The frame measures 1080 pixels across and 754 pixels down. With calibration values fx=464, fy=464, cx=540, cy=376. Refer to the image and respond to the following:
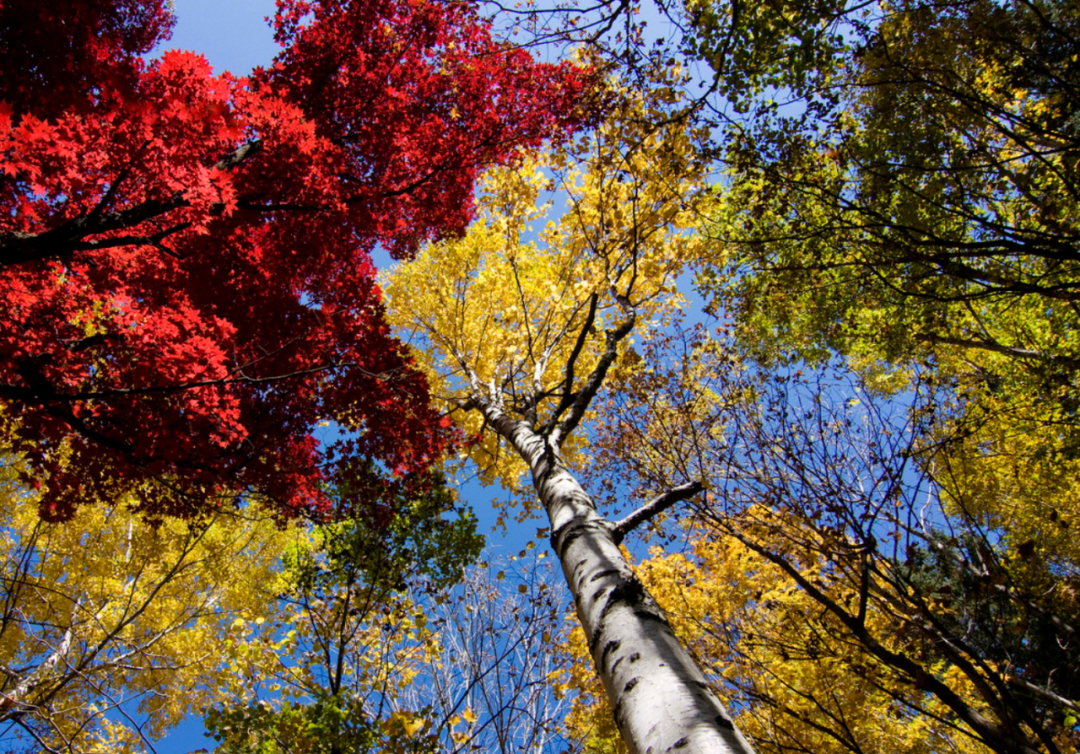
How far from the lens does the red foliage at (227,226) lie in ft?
10.6

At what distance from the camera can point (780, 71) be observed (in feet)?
12.7

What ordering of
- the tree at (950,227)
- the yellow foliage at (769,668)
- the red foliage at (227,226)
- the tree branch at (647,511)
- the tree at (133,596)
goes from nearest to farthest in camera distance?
the tree branch at (647,511)
the red foliage at (227,226)
the tree at (950,227)
the yellow foliage at (769,668)
the tree at (133,596)

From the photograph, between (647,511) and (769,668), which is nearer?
(647,511)

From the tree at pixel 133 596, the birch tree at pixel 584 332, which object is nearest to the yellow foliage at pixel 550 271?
the birch tree at pixel 584 332

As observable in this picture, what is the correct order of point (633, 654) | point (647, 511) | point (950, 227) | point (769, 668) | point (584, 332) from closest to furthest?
point (633, 654) → point (647, 511) → point (584, 332) → point (950, 227) → point (769, 668)

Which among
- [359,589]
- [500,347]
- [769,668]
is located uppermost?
[500,347]

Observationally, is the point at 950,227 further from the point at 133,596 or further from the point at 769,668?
the point at 133,596

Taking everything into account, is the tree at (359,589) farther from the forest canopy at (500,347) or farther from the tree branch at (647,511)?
the tree branch at (647,511)

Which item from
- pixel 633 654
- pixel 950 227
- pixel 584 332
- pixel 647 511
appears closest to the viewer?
pixel 633 654

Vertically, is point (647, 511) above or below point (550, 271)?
below

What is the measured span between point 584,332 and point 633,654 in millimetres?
2630

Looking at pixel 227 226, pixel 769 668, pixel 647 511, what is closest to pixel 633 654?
pixel 647 511

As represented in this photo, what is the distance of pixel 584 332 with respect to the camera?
3930 mm

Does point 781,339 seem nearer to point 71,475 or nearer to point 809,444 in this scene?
point 809,444
